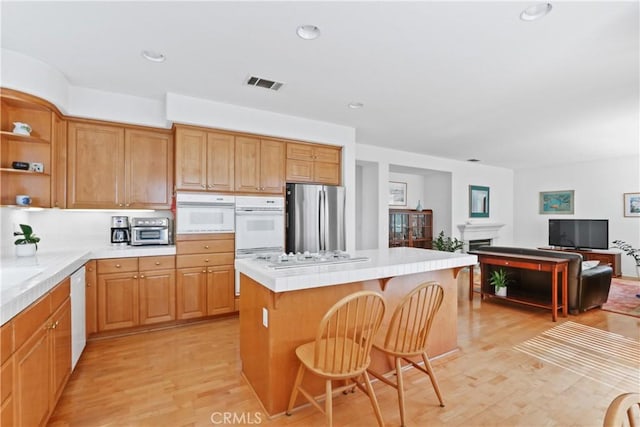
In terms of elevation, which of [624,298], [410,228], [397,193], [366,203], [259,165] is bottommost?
[624,298]

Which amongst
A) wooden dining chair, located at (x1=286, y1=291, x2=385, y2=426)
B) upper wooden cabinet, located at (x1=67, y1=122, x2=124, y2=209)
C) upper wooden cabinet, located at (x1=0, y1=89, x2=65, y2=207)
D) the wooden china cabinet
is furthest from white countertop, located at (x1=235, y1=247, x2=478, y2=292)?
the wooden china cabinet

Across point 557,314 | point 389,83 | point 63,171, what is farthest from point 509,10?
point 63,171

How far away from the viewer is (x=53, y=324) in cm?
195

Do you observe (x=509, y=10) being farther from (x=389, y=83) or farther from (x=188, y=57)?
(x=188, y=57)

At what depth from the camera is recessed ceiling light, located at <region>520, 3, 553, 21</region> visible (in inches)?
78.5

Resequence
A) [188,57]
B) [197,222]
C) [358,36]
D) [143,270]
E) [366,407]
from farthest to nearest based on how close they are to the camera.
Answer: [197,222], [143,270], [188,57], [358,36], [366,407]

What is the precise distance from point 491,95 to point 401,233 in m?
3.80

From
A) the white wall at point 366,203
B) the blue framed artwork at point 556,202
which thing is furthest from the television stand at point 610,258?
the white wall at point 366,203

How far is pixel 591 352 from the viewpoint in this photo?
9.79 ft

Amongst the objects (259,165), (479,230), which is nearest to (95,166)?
(259,165)

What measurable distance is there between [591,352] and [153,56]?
191 inches

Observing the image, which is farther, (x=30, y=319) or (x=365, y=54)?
(x=365, y=54)

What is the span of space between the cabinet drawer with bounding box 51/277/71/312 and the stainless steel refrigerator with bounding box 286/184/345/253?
239 centimetres

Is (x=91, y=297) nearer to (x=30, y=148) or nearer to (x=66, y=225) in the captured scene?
(x=66, y=225)
